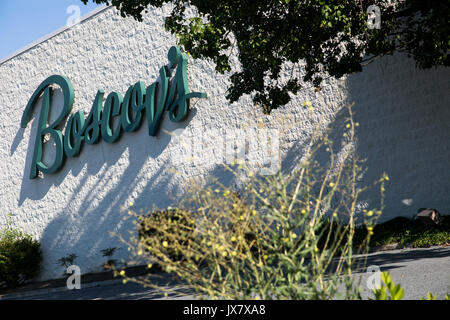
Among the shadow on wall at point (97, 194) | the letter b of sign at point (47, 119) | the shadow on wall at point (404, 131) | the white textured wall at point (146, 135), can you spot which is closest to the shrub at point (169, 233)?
the white textured wall at point (146, 135)

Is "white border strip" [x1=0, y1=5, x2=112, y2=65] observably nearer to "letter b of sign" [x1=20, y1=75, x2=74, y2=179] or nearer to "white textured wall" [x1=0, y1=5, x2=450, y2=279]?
"white textured wall" [x1=0, y1=5, x2=450, y2=279]

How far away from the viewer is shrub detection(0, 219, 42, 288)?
16.8 metres

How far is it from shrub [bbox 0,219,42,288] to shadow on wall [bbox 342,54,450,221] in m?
11.1

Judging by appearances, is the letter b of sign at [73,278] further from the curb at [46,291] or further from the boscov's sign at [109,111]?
the boscov's sign at [109,111]

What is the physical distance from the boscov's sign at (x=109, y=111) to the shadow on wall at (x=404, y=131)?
184 inches

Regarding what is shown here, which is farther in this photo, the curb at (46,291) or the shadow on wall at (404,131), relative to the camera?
the curb at (46,291)

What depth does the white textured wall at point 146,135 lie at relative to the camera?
11.5m

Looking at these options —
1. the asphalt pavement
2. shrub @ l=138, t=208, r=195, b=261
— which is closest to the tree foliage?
the asphalt pavement

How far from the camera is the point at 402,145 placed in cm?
1173

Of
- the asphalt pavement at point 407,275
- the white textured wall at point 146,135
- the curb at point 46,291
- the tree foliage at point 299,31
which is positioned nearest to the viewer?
the asphalt pavement at point 407,275

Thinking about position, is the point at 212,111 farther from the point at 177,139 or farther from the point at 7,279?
the point at 7,279

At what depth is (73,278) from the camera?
52.6 ft

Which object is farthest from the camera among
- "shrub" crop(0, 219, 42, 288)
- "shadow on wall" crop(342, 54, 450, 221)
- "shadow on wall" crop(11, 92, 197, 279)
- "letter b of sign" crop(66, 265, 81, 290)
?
"shrub" crop(0, 219, 42, 288)

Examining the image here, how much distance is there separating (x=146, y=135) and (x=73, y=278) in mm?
4744
